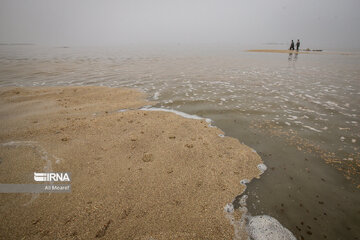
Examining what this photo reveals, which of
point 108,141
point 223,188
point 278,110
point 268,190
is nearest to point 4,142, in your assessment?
point 108,141

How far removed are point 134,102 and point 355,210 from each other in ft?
22.2

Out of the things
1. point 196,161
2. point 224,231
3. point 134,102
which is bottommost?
point 224,231

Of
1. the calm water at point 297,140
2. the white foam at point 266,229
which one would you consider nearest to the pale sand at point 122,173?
the white foam at point 266,229

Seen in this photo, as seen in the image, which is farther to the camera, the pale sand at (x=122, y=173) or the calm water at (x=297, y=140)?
the calm water at (x=297, y=140)

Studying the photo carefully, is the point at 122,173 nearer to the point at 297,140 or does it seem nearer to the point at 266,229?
the point at 266,229

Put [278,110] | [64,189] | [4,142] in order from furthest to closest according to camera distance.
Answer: [278,110]
[4,142]
[64,189]

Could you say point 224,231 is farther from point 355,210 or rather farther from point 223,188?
point 355,210

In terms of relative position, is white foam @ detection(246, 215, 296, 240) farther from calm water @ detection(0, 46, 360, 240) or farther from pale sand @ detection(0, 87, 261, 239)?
pale sand @ detection(0, 87, 261, 239)

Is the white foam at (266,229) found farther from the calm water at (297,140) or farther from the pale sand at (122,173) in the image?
the pale sand at (122,173)

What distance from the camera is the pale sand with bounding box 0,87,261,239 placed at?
2.30 m

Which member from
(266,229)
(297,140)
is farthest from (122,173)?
(297,140)

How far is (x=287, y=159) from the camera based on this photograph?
12.1 ft

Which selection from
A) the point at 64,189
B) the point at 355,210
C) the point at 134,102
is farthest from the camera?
the point at 134,102

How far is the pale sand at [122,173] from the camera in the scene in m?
2.30
